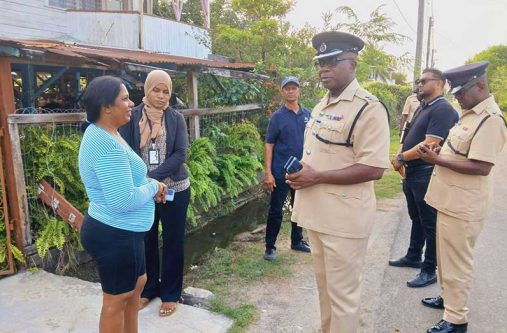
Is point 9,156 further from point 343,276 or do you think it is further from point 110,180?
point 343,276

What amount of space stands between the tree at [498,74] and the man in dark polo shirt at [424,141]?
1331 cm

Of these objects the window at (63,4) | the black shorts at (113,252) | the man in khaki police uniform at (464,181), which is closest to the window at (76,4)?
the window at (63,4)

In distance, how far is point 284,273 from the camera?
4.25m

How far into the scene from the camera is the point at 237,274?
4.23m

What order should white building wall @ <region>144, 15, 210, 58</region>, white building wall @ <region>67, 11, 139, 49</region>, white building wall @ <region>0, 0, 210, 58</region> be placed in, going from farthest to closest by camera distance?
white building wall @ <region>144, 15, 210, 58</region> → white building wall @ <region>67, 11, 139, 49</region> → white building wall @ <region>0, 0, 210, 58</region>

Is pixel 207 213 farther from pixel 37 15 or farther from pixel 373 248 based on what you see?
pixel 37 15

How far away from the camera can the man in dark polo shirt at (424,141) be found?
12.1 feet

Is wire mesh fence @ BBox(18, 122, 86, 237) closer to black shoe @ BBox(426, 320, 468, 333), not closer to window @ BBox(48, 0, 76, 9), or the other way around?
black shoe @ BBox(426, 320, 468, 333)

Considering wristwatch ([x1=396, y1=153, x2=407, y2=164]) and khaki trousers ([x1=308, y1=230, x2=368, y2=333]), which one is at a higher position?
wristwatch ([x1=396, y1=153, x2=407, y2=164])

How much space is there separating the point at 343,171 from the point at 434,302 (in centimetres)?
191

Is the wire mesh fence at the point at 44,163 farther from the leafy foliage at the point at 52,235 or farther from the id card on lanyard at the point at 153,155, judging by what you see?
the id card on lanyard at the point at 153,155

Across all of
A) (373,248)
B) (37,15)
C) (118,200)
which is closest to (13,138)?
(118,200)

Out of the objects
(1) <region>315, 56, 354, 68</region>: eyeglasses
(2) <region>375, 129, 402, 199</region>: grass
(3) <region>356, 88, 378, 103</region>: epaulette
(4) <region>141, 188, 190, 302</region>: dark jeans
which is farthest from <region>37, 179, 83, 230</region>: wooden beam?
(2) <region>375, 129, 402, 199</region>: grass

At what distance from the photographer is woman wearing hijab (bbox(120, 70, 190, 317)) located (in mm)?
3102
